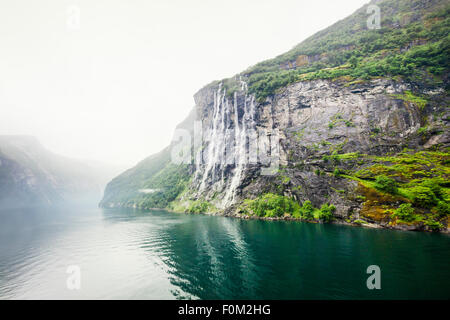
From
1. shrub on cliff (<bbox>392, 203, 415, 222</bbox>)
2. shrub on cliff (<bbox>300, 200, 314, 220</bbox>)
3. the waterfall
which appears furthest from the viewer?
the waterfall

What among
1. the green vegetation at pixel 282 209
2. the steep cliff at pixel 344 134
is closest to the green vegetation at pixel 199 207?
the steep cliff at pixel 344 134

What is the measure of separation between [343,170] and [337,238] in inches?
920

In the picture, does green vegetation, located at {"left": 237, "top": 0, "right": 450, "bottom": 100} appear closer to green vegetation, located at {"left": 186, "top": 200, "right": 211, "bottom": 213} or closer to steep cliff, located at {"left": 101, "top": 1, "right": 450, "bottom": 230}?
steep cliff, located at {"left": 101, "top": 1, "right": 450, "bottom": 230}

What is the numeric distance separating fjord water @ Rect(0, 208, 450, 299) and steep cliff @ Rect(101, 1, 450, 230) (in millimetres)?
10278

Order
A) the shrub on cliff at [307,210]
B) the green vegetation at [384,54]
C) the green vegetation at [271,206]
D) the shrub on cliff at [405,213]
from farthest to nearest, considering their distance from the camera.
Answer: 1. the green vegetation at [271,206]
2. the green vegetation at [384,54]
3. the shrub on cliff at [307,210]
4. the shrub on cliff at [405,213]

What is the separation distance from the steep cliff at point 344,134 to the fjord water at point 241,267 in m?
10.3

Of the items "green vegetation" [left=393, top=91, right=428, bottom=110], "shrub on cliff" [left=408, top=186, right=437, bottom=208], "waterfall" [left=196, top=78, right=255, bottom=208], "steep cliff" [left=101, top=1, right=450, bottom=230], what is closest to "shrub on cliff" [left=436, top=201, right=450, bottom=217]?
"steep cliff" [left=101, top=1, right=450, bottom=230]

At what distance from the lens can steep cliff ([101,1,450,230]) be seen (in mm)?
39062

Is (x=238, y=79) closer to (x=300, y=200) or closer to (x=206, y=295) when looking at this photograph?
(x=300, y=200)

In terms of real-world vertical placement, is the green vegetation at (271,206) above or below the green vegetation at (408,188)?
below

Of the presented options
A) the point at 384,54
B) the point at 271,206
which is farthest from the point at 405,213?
the point at 384,54

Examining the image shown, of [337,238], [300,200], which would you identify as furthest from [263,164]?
[337,238]

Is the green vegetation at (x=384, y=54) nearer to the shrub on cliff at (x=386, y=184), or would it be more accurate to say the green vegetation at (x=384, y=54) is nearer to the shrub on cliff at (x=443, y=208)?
the shrub on cliff at (x=386, y=184)

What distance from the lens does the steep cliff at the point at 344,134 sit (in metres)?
39.1
